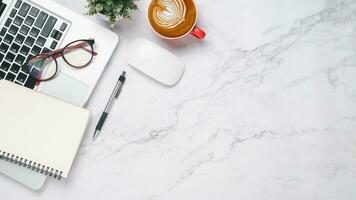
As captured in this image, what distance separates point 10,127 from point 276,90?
1.71 feet

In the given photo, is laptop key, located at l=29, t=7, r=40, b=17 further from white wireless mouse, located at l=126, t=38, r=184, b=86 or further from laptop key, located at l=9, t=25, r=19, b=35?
white wireless mouse, located at l=126, t=38, r=184, b=86

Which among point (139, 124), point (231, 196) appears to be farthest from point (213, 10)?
point (231, 196)

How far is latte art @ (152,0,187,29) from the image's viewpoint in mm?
825

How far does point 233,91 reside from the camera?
881 millimetres

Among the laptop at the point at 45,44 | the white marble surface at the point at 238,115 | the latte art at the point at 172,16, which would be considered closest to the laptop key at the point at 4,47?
the laptop at the point at 45,44

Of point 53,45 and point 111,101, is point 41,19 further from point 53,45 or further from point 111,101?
point 111,101

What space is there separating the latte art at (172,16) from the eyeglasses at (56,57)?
0.42ft

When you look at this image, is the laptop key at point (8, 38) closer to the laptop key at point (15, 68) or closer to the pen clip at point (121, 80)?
the laptop key at point (15, 68)

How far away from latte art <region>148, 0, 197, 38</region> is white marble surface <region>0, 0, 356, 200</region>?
47 mm

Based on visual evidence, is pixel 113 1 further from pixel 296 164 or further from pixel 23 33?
pixel 296 164

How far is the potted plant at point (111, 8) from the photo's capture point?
788mm

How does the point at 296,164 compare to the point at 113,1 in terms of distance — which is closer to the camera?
the point at 113,1

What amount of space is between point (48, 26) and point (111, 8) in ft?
0.43

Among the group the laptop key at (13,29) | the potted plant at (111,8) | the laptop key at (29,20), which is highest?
the potted plant at (111,8)
